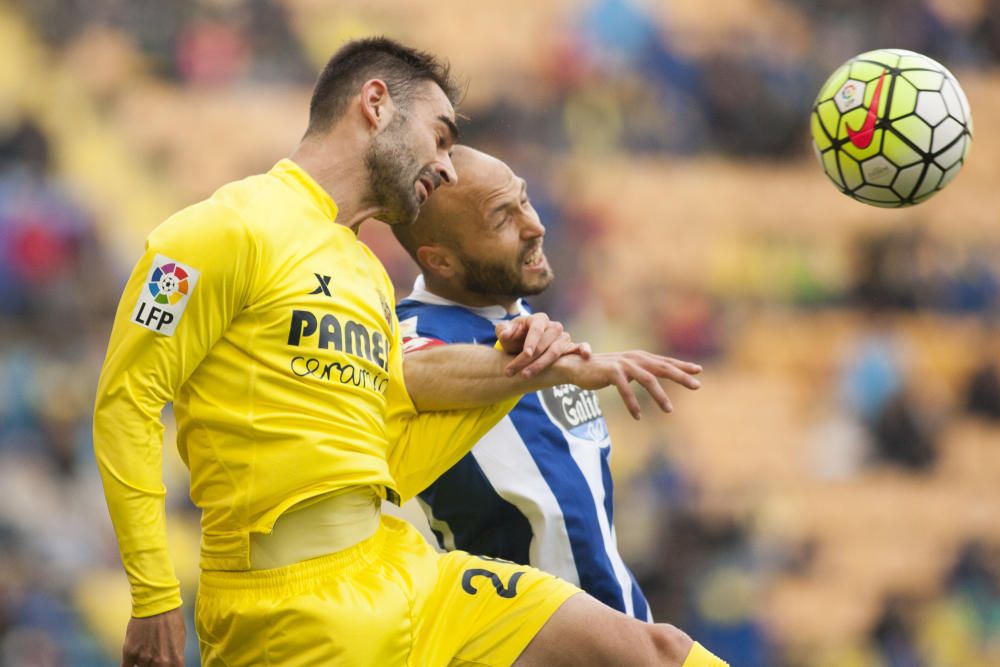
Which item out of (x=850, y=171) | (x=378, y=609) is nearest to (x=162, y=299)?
(x=378, y=609)

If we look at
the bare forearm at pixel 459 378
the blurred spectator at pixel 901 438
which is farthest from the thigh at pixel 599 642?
the blurred spectator at pixel 901 438

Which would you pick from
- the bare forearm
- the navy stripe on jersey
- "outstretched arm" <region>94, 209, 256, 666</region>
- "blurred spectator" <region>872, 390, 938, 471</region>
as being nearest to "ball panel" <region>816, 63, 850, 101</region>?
the navy stripe on jersey

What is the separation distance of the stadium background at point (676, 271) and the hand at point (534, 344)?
19.0ft

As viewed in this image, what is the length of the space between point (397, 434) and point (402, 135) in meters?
0.85

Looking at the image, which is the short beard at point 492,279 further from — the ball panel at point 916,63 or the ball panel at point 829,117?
the ball panel at point 916,63

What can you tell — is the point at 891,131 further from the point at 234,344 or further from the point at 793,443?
the point at 793,443

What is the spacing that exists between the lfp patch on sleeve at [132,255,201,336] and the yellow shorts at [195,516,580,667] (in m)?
0.71

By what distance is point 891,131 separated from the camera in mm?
4996

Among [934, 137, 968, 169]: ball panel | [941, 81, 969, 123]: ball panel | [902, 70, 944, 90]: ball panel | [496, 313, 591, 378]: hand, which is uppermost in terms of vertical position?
[902, 70, 944, 90]: ball panel

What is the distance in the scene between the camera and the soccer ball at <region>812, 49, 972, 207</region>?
498 centimetres

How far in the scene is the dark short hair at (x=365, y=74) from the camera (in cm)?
410

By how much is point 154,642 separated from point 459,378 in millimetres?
1157

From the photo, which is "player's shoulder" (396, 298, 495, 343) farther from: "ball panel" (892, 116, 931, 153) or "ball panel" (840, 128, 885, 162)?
"ball panel" (892, 116, 931, 153)

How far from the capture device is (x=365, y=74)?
162 inches
